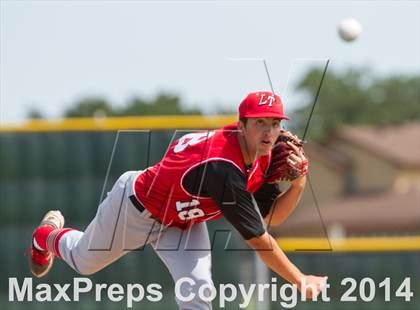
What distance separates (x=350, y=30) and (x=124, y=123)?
4742 mm

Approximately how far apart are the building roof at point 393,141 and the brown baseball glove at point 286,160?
51105 millimetres

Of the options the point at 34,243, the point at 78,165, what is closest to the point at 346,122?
the point at 78,165

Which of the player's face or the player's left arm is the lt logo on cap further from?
the player's left arm

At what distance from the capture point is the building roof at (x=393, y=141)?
195ft

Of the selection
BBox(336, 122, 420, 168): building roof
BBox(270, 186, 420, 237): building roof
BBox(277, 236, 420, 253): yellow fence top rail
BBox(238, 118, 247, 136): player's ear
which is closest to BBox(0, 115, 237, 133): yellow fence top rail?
BBox(277, 236, 420, 253): yellow fence top rail

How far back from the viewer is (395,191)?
192 feet

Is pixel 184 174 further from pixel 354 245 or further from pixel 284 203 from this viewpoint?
pixel 354 245

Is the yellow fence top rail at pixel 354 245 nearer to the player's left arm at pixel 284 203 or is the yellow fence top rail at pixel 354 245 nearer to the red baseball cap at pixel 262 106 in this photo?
the player's left arm at pixel 284 203

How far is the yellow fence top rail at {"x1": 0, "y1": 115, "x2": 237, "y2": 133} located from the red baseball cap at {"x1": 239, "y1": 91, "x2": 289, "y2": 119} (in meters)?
5.57

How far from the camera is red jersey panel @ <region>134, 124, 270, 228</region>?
671 centimetres

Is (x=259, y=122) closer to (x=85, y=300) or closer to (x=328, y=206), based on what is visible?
(x=85, y=300)

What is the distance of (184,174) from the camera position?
22.3 feet

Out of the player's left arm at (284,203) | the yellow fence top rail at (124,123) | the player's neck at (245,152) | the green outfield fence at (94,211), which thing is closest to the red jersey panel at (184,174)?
the player's neck at (245,152)

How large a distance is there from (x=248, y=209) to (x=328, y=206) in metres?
51.9
